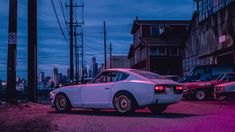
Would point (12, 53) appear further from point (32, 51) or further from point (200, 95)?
point (200, 95)

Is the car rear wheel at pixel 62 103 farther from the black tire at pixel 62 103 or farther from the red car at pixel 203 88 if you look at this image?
the red car at pixel 203 88

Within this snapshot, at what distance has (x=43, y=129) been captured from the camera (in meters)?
10.1

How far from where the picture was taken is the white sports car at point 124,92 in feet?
44.1

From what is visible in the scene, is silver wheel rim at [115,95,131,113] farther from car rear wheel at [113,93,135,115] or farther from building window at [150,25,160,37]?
building window at [150,25,160,37]

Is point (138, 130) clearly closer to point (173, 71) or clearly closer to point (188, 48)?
point (188, 48)

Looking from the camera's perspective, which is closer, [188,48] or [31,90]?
[31,90]

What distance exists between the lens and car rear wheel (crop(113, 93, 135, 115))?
13.7 m

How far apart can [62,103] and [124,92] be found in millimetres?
2758

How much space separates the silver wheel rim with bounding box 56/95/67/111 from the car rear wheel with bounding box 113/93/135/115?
2.27 meters

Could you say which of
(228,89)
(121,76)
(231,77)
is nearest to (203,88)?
(231,77)

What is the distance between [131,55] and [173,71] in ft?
79.8

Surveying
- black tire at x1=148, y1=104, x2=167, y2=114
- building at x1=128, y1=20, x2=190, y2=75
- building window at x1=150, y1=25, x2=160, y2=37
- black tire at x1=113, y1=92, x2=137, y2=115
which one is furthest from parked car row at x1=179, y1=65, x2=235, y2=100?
building window at x1=150, y1=25, x2=160, y2=37

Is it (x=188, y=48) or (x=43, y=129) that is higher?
(x=188, y=48)

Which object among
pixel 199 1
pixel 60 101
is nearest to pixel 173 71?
pixel 199 1
